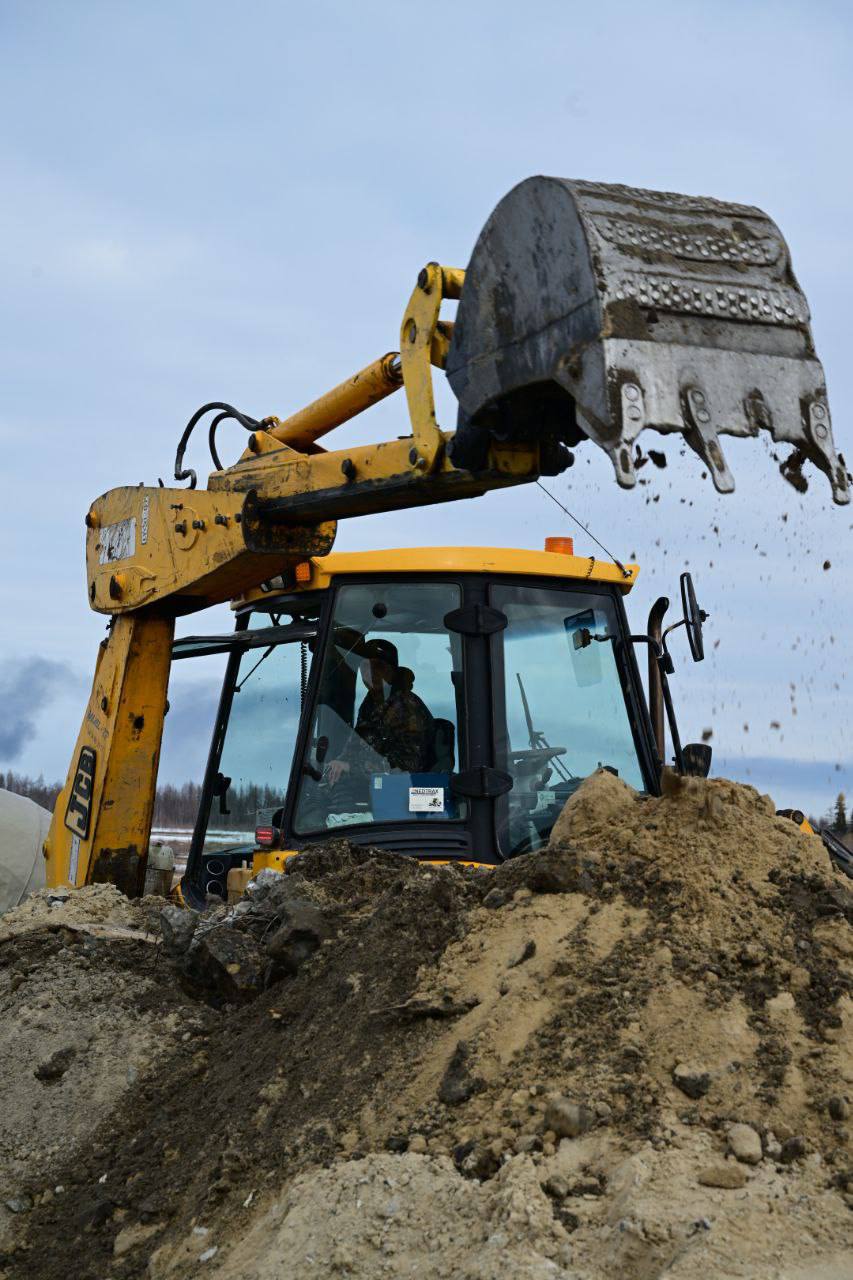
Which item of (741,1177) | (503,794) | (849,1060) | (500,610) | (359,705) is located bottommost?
(741,1177)

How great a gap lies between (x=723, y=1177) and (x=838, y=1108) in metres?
0.41

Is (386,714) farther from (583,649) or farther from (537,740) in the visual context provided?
(583,649)

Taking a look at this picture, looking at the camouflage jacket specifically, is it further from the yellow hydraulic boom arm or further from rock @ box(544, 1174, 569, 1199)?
rock @ box(544, 1174, 569, 1199)

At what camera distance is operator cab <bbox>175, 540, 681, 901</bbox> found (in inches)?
251

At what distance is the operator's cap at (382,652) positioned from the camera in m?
6.61

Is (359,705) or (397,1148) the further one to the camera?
(359,705)

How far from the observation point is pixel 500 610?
264 inches

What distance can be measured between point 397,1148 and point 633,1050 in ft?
2.25

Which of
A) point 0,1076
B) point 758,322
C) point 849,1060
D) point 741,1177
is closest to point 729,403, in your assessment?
point 758,322

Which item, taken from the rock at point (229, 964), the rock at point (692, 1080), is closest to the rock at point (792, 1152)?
the rock at point (692, 1080)

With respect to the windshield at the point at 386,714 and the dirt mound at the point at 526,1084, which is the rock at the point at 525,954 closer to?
the dirt mound at the point at 526,1084

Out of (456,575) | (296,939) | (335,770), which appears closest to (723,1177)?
(296,939)


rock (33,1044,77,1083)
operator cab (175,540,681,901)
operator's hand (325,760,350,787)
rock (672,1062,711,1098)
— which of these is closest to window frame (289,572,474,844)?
operator cab (175,540,681,901)

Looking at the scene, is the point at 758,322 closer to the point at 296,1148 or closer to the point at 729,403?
the point at 729,403
